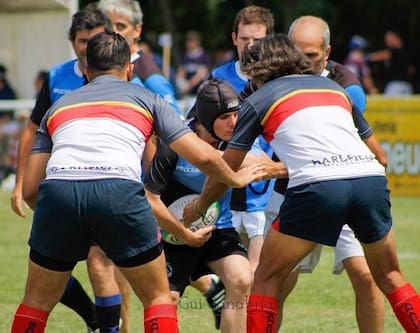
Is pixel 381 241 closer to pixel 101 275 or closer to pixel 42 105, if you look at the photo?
pixel 101 275

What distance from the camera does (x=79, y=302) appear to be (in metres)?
7.60

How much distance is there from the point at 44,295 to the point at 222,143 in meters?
1.66

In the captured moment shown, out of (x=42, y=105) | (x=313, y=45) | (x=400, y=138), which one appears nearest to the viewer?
(x=313, y=45)

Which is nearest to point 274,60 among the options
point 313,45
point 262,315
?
point 313,45

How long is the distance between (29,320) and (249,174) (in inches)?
54.0

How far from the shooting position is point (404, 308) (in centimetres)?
627

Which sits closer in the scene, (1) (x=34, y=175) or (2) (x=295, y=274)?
(1) (x=34, y=175)

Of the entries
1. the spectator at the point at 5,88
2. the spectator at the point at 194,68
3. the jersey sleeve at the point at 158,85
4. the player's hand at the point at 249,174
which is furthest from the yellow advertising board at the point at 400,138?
the player's hand at the point at 249,174

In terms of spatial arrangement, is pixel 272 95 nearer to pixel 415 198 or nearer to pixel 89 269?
pixel 89 269

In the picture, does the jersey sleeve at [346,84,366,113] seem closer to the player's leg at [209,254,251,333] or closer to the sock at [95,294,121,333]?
the player's leg at [209,254,251,333]

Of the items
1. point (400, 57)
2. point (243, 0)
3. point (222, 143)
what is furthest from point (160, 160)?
point (243, 0)

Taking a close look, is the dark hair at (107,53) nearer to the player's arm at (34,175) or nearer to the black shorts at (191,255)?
the player's arm at (34,175)

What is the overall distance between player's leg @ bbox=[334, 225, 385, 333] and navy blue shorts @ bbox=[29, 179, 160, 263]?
67.7 inches

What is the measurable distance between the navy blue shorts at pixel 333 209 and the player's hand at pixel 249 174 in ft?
0.73
